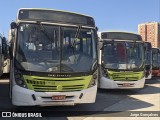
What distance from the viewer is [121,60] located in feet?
45.9

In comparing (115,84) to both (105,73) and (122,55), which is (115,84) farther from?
(122,55)

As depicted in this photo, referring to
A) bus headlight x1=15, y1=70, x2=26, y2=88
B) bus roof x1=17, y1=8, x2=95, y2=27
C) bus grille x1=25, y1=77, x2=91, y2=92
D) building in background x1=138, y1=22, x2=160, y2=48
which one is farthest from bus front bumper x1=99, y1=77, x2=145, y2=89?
building in background x1=138, y1=22, x2=160, y2=48

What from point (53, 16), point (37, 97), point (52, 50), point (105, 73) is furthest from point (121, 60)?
point (37, 97)

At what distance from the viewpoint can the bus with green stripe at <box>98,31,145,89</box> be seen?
13.6 m

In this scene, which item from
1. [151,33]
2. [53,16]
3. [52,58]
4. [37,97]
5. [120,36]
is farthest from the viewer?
[151,33]

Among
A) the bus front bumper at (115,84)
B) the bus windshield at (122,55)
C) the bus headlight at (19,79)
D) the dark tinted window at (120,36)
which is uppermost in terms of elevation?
the dark tinted window at (120,36)

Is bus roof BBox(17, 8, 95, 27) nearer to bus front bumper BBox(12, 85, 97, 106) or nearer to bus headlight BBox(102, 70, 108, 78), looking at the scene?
bus front bumper BBox(12, 85, 97, 106)

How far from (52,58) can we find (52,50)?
235 mm

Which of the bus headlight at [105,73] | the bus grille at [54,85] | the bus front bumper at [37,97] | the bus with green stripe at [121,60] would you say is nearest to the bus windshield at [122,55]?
the bus with green stripe at [121,60]

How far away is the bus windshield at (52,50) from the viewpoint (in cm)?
864

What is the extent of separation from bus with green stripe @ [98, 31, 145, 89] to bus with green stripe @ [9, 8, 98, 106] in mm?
4056

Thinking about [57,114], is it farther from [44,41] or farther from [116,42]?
[116,42]

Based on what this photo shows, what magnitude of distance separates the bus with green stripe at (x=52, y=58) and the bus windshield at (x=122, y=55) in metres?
4.25

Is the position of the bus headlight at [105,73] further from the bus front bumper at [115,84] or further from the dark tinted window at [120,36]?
the dark tinted window at [120,36]
